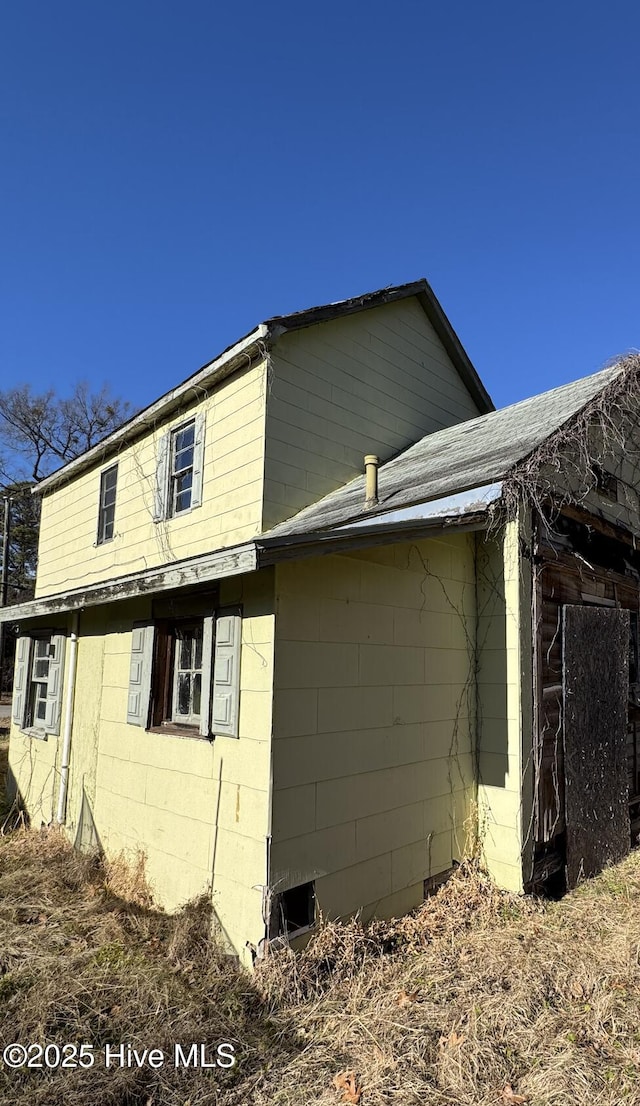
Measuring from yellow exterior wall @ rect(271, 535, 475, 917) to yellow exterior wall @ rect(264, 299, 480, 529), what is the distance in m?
1.00

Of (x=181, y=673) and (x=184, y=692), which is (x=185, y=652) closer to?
(x=181, y=673)

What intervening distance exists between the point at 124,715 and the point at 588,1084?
17.4 feet

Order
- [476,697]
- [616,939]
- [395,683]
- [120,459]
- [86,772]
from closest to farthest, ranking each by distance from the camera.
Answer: [616,939] < [395,683] < [476,697] < [86,772] < [120,459]

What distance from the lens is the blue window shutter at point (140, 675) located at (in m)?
6.55

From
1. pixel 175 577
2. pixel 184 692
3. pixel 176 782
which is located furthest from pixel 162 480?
pixel 176 782

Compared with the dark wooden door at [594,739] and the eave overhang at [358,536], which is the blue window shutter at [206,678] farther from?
the dark wooden door at [594,739]

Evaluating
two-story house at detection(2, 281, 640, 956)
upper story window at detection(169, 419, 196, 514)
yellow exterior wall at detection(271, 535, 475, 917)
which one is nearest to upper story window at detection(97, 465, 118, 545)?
two-story house at detection(2, 281, 640, 956)

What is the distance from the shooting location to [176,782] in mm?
5887

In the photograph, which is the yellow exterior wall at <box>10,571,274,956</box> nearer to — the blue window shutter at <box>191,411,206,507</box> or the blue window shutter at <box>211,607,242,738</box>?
the blue window shutter at <box>211,607,242,738</box>

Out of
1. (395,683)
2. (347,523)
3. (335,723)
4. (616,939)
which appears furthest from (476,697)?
(347,523)

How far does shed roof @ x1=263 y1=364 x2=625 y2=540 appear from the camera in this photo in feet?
13.8

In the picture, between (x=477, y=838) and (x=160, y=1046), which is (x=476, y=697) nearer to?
(x=477, y=838)

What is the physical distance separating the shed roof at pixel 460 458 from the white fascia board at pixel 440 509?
48mm

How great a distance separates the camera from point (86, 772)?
305 inches
